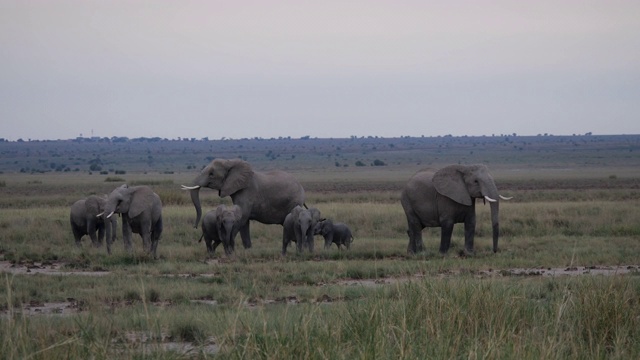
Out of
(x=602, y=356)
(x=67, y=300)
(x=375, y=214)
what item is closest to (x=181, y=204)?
(x=375, y=214)

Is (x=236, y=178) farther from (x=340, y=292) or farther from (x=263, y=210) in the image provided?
(x=340, y=292)

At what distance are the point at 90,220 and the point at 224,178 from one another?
332cm

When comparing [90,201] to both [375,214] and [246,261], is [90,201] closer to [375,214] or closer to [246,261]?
[246,261]

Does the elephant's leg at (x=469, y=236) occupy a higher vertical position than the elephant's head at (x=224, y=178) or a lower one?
lower

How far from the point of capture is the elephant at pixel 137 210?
21.1 m

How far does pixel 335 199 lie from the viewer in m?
41.2

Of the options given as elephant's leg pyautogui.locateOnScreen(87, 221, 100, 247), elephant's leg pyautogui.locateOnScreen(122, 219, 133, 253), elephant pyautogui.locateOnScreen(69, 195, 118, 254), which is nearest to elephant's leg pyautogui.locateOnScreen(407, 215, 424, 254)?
elephant's leg pyautogui.locateOnScreen(122, 219, 133, 253)

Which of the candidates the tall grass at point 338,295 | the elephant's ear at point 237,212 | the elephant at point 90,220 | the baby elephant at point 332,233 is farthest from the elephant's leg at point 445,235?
the elephant at point 90,220

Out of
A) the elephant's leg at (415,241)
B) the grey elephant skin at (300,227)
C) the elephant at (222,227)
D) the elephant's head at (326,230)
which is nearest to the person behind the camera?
the elephant at (222,227)

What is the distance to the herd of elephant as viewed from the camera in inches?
836

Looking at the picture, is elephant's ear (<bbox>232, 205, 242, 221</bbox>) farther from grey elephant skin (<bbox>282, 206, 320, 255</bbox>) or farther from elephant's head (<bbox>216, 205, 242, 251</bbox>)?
grey elephant skin (<bbox>282, 206, 320, 255</bbox>)

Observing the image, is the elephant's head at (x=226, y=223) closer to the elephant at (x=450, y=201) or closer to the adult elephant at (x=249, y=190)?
the adult elephant at (x=249, y=190)

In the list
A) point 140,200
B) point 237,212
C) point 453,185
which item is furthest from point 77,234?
point 453,185

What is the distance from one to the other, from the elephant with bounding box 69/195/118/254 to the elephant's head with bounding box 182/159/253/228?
6.90 feet
